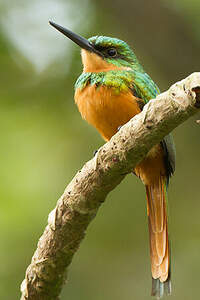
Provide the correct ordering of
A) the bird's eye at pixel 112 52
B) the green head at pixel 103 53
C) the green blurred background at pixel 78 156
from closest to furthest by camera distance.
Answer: the green head at pixel 103 53
the bird's eye at pixel 112 52
the green blurred background at pixel 78 156

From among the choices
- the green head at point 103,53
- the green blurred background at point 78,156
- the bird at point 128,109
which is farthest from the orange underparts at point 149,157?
the green blurred background at point 78,156

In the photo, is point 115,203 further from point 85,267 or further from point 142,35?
point 142,35

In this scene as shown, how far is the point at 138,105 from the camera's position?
3.10 metres

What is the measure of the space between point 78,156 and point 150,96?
1947 mm

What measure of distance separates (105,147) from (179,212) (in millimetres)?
2786

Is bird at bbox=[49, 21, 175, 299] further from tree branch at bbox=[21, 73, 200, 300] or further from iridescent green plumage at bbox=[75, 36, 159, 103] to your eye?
tree branch at bbox=[21, 73, 200, 300]

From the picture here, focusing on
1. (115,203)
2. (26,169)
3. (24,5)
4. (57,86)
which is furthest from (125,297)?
(24,5)

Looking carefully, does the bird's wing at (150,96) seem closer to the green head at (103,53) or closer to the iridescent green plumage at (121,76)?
the iridescent green plumage at (121,76)

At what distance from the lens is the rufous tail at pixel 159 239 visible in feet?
9.59

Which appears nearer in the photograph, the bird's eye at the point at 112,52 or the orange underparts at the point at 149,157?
the orange underparts at the point at 149,157

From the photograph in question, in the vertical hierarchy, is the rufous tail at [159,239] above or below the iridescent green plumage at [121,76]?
below

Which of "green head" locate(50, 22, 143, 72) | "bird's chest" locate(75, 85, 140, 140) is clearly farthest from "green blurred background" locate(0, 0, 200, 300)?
"bird's chest" locate(75, 85, 140, 140)

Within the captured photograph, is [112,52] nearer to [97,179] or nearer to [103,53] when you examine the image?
[103,53]

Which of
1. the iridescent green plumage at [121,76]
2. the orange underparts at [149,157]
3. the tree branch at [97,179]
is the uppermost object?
the iridescent green plumage at [121,76]
